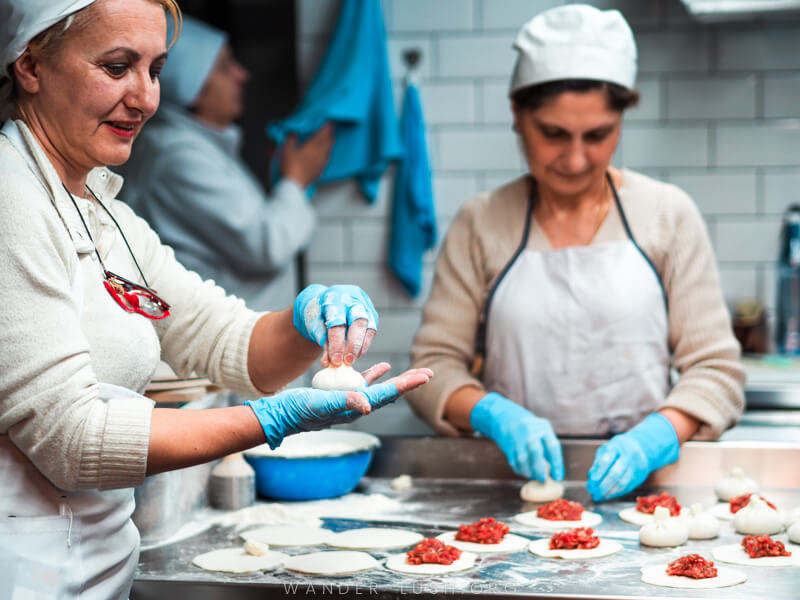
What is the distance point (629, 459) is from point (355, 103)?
199cm

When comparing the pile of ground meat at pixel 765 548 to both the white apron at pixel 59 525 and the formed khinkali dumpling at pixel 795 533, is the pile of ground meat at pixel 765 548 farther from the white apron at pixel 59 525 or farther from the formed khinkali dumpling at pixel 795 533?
the white apron at pixel 59 525

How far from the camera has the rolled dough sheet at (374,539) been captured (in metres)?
1.57

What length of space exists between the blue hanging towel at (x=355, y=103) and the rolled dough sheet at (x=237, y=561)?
2117 mm

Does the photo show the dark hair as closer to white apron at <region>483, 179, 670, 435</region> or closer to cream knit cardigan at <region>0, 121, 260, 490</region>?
white apron at <region>483, 179, 670, 435</region>

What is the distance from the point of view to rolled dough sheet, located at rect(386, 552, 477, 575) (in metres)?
1.42

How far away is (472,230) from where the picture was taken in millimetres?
2336

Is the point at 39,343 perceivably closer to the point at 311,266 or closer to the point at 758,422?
the point at 758,422

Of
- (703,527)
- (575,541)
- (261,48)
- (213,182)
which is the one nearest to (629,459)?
(703,527)

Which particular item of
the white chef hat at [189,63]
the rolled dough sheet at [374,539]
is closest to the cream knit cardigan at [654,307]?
the rolled dough sheet at [374,539]

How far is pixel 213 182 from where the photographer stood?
10.6 feet

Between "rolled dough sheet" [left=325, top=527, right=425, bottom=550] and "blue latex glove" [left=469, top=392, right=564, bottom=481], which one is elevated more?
"blue latex glove" [left=469, top=392, right=564, bottom=481]

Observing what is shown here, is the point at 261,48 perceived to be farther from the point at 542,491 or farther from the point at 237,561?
the point at 237,561

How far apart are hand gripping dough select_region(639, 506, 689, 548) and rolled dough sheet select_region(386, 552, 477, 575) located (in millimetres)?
318

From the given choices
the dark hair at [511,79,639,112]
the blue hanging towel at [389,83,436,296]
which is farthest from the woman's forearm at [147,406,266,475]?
the blue hanging towel at [389,83,436,296]
